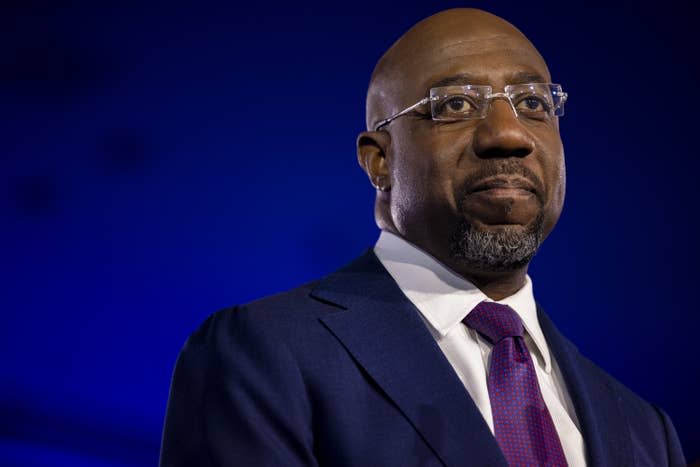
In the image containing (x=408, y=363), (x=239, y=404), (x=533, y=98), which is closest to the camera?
(x=239, y=404)

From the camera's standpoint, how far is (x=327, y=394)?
50.3 inches

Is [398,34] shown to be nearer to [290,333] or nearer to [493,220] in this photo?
[493,220]

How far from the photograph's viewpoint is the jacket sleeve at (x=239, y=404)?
1205 mm

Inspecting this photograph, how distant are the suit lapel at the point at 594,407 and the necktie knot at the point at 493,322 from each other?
0.17 meters

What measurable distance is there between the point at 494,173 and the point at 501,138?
6 centimetres

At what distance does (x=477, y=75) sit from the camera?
1521 mm

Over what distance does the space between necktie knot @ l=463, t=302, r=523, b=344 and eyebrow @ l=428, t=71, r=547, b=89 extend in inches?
15.4

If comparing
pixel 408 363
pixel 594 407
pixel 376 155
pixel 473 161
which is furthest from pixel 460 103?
pixel 594 407

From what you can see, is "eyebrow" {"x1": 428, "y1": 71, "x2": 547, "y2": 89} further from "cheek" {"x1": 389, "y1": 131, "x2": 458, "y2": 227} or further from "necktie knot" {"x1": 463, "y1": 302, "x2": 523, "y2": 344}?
"necktie knot" {"x1": 463, "y1": 302, "x2": 523, "y2": 344}

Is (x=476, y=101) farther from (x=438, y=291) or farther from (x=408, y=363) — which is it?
(x=408, y=363)

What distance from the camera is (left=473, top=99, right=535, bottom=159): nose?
4.72ft

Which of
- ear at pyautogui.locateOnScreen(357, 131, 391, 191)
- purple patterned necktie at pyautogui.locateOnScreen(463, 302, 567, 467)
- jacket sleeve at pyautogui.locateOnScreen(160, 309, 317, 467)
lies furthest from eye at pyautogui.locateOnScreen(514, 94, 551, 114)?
jacket sleeve at pyautogui.locateOnScreen(160, 309, 317, 467)

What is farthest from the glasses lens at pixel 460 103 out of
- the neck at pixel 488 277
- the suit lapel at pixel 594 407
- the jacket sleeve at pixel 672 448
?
the jacket sleeve at pixel 672 448

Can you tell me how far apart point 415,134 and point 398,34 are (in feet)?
4.47
